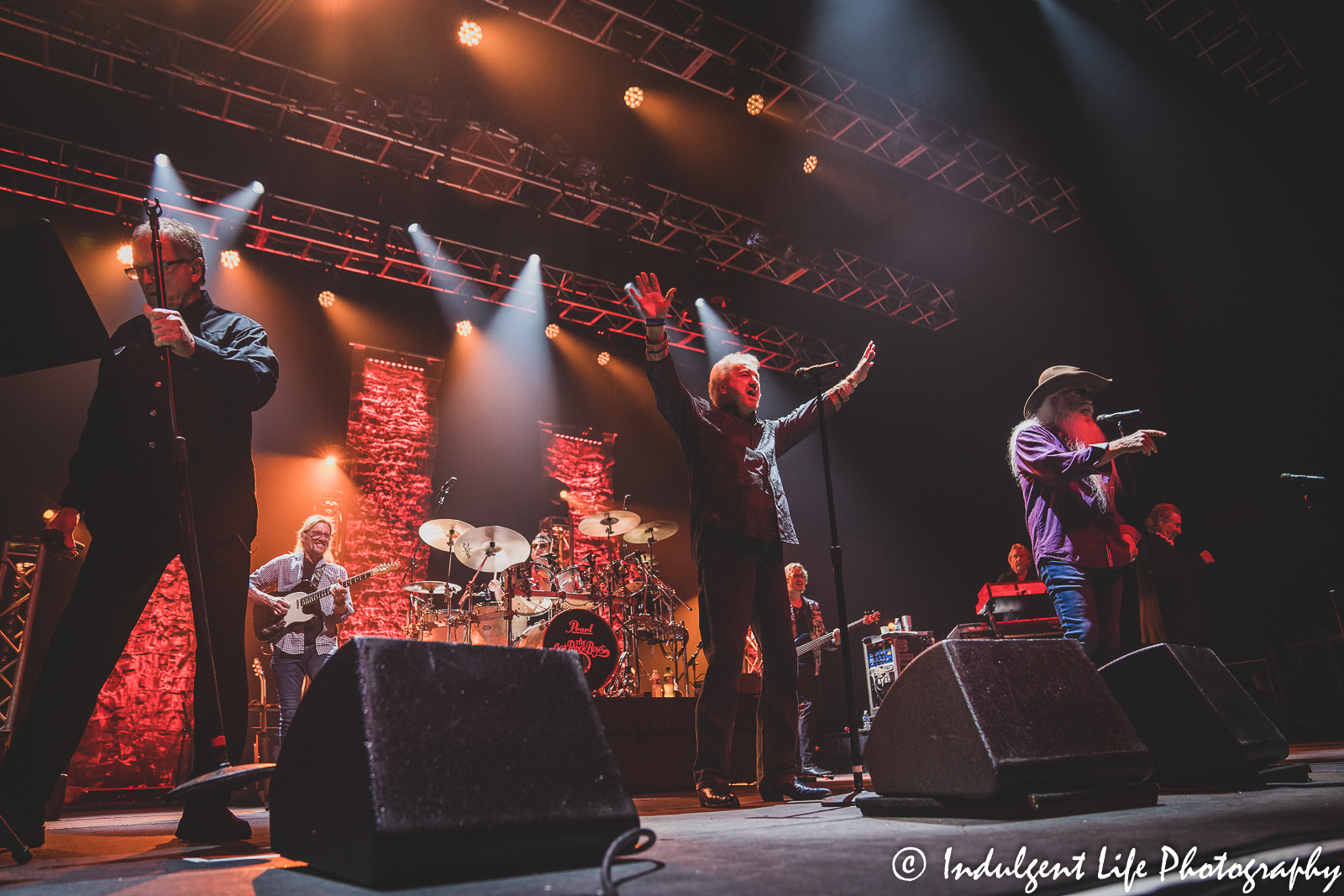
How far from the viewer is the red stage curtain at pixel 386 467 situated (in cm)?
873

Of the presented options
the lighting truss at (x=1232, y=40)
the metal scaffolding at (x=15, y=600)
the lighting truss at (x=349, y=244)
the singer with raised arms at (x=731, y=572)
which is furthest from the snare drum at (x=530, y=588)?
the lighting truss at (x=1232, y=40)

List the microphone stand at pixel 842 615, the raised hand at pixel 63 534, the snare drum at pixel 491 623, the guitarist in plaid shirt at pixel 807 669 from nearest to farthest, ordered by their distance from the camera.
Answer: the raised hand at pixel 63 534
the microphone stand at pixel 842 615
the guitarist in plaid shirt at pixel 807 669
the snare drum at pixel 491 623

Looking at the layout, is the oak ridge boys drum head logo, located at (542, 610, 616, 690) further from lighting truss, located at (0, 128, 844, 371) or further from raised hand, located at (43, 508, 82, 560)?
lighting truss, located at (0, 128, 844, 371)

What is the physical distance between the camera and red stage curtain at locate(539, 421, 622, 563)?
10297 mm

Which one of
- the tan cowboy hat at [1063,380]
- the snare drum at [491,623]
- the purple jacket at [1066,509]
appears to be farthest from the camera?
the snare drum at [491,623]

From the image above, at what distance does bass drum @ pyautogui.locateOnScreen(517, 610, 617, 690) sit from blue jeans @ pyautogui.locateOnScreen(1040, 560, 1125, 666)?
4.12m

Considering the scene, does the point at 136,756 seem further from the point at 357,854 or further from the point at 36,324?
the point at 357,854

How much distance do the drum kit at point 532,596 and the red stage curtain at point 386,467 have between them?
1.73ft

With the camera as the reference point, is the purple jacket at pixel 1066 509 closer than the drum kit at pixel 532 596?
Yes

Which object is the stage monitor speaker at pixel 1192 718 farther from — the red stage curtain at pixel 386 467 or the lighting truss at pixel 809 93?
the red stage curtain at pixel 386 467

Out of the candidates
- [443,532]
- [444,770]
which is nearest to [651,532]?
[443,532]

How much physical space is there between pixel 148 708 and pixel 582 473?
5623mm

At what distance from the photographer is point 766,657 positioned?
3383mm

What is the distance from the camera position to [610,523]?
8406 mm
